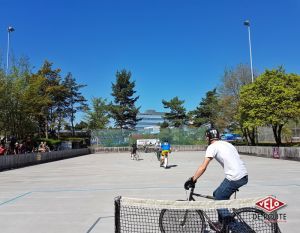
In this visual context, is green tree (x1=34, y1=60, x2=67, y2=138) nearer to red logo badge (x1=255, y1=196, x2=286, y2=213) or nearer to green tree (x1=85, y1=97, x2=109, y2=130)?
green tree (x1=85, y1=97, x2=109, y2=130)

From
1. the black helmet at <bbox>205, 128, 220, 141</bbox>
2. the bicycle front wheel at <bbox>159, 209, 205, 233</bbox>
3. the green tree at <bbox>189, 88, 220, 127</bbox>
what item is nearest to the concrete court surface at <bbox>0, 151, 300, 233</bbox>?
the bicycle front wheel at <bbox>159, 209, 205, 233</bbox>

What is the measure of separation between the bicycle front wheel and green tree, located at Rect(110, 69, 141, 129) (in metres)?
68.9

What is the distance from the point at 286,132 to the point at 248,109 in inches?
843

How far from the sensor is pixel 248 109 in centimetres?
3797

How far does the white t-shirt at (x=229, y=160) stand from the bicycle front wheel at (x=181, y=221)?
0.75 meters

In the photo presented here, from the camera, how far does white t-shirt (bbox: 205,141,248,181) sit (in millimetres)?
5750

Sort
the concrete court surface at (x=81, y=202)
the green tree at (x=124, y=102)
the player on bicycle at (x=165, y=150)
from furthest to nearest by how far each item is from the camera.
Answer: the green tree at (x=124, y=102), the player on bicycle at (x=165, y=150), the concrete court surface at (x=81, y=202)

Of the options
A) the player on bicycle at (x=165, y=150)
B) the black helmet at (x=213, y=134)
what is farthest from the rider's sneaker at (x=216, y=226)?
the player on bicycle at (x=165, y=150)

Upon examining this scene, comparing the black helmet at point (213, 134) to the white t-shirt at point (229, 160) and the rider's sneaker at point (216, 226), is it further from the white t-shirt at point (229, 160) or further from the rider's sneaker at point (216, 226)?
the rider's sneaker at point (216, 226)

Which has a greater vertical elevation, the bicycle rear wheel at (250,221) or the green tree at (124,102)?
the green tree at (124,102)

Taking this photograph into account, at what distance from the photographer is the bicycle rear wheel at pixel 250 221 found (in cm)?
532

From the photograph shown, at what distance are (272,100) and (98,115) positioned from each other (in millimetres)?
46094

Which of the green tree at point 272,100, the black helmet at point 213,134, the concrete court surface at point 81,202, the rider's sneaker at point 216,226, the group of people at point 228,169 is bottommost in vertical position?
the concrete court surface at point 81,202

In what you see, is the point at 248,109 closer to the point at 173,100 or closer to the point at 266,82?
the point at 266,82
